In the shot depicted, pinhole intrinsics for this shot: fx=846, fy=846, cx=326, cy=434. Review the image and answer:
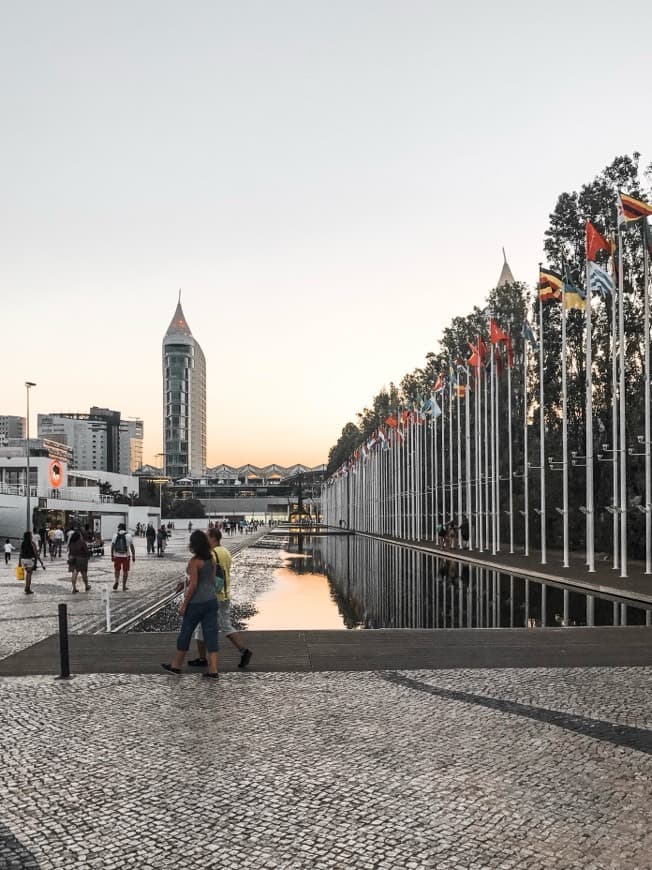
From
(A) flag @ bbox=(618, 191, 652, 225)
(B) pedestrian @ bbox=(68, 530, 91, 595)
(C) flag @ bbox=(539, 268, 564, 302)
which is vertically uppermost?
(A) flag @ bbox=(618, 191, 652, 225)

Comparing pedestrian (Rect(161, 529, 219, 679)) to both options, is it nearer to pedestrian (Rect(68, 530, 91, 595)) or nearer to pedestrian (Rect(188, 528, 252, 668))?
pedestrian (Rect(188, 528, 252, 668))

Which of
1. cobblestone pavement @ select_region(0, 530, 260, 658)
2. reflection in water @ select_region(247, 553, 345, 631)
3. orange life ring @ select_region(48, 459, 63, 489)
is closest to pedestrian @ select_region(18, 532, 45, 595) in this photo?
cobblestone pavement @ select_region(0, 530, 260, 658)

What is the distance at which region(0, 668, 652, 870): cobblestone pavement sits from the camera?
4984mm

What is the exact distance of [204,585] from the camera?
9.87 m

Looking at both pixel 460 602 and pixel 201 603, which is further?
pixel 460 602

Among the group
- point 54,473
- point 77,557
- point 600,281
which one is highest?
point 600,281

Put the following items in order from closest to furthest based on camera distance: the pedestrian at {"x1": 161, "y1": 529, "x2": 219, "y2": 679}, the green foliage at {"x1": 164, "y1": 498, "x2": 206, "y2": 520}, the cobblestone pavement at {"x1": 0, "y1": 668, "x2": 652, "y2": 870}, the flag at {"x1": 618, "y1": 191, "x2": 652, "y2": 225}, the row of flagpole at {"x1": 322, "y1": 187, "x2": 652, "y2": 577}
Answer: the cobblestone pavement at {"x1": 0, "y1": 668, "x2": 652, "y2": 870}
the pedestrian at {"x1": 161, "y1": 529, "x2": 219, "y2": 679}
the flag at {"x1": 618, "y1": 191, "x2": 652, "y2": 225}
the row of flagpole at {"x1": 322, "y1": 187, "x2": 652, "y2": 577}
the green foliage at {"x1": 164, "y1": 498, "x2": 206, "y2": 520}

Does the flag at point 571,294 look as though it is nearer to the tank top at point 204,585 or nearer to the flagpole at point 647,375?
the flagpole at point 647,375

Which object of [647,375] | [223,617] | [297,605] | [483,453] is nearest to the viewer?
[223,617]

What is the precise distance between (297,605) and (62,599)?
5682 millimetres

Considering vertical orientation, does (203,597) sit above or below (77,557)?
above

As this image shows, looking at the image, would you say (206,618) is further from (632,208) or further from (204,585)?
(632,208)

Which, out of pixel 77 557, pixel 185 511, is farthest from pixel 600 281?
pixel 185 511

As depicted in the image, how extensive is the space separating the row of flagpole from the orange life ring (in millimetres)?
28914
